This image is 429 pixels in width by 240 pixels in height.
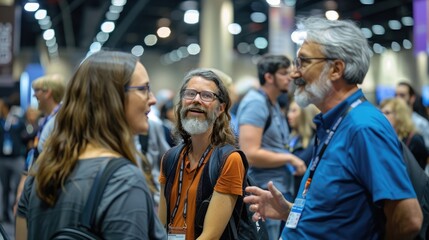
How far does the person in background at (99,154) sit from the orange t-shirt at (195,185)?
2.73ft

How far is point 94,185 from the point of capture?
178 centimetres

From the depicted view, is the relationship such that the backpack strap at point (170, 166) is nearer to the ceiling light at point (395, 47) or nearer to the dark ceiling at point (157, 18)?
the dark ceiling at point (157, 18)

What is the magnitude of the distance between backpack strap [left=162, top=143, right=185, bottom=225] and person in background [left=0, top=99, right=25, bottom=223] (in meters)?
6.54

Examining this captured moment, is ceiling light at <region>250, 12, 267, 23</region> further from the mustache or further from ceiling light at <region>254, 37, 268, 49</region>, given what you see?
the mustache

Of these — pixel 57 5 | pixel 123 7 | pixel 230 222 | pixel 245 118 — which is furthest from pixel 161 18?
pixel 230 222

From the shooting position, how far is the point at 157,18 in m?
23.9

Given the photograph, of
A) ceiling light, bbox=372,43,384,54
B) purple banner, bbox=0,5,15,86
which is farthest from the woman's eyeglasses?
ceiling light, bbox=372,43,384,54

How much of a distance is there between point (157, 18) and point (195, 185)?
21.5 metres

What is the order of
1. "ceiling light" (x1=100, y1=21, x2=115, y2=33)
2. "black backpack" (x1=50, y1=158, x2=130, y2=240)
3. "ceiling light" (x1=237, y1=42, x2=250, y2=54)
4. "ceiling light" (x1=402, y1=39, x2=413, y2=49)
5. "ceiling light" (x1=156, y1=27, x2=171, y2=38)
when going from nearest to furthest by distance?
"black backpack" (x1=50, y1=158, x2=130, y2=240) → "ceiling light" (x1=402, y1=39, x2=413, y2=49) → "ceiling light" (x1=100, y1=21, x2=115, y2=33) → "ceiling light" (x1=156, y1=27, x2=171, y2=38) → "ceiling light" (x1=237, y1=42, x2=250, y2=54)

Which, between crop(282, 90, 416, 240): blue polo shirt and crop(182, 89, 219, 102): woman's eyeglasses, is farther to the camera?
crop(182, 89, 219, 102): woman's eyeglasses

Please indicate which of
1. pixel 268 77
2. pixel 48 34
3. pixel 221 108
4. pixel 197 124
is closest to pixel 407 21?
pixel 48 34

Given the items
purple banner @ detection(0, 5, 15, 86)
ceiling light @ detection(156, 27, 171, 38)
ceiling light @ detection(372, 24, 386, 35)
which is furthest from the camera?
ceiling light @ detection(156, 27, 171, 38)

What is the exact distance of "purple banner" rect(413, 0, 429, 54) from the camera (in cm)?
1031

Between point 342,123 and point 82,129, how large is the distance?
95 centimetres
